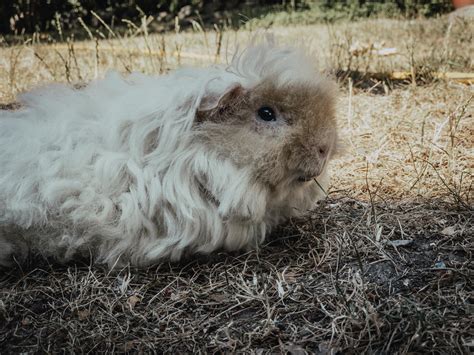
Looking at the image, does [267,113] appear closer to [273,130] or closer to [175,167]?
[273,130]

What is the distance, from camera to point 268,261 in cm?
189

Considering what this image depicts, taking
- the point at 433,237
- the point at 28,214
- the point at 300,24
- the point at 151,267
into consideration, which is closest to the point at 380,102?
the point at 433,237

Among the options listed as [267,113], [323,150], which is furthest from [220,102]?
[323,150]

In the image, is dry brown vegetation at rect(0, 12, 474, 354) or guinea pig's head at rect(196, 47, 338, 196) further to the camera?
guinea pig's head at rect(196, 47, 338, 196)

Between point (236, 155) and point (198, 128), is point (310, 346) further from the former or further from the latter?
point (198, 128)

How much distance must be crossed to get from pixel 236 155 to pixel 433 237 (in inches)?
33.2

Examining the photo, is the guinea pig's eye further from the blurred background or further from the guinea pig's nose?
the blurred background

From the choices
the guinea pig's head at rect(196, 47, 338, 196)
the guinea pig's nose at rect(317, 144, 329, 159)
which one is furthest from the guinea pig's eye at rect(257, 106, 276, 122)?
the guinea pig's nose at rect(317, 144, 329, 159)

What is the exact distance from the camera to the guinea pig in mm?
1729

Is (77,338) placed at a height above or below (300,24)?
below

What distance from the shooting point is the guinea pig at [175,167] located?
1.73 metres

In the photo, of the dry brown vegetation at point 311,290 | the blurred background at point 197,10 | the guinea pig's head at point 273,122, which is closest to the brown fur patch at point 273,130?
the guinea pig's head at point 273,122

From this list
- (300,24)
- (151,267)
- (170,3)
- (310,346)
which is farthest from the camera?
(170,3)

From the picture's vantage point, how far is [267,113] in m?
1.77
